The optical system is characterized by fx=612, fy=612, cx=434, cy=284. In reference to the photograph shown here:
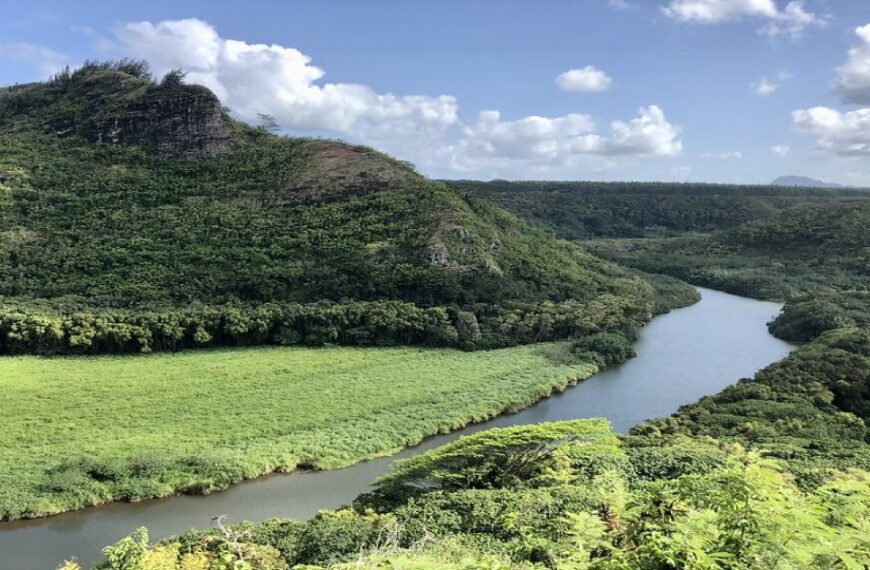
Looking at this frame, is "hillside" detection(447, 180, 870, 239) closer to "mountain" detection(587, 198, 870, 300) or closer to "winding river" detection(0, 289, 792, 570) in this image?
"mountain" detection(587, 198, 870, 300)

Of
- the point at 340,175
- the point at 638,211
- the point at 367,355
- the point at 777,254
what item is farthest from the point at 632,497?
the point at 638,211

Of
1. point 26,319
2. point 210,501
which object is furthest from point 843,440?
point 26,319

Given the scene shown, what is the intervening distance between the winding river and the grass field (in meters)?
0.83

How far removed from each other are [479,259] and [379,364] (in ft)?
71.9

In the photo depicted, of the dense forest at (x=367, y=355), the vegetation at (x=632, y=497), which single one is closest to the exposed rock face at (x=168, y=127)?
the dense forest at (x=367, y=355)

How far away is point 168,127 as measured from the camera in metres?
82.3

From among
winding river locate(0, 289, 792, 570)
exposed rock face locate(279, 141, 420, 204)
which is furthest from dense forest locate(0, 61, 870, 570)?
winding river locate(0, 289, 792, 570)

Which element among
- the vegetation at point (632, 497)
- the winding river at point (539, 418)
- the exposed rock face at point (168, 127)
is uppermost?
the exposed rock face at point (168, 127)

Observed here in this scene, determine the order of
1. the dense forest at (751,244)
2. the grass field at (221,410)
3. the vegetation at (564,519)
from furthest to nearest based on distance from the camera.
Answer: the dense forest at (751,244), the grass field at (221,410), the vegetation at (564,519)

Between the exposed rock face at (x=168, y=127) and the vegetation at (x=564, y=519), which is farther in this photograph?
the exposed rock face at (x=168, y=127)

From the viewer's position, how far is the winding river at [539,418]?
80.4 feet

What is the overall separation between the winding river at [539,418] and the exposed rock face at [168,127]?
197ft

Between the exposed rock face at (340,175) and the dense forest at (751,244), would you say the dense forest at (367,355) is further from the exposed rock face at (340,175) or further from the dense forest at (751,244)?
the dense forest at (751,244)

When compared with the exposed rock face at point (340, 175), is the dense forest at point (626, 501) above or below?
below
